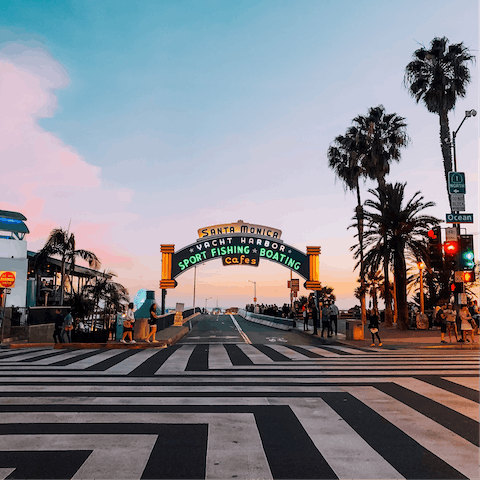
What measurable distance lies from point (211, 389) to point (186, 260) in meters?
27.3

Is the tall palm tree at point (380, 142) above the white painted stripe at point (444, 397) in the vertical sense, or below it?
above

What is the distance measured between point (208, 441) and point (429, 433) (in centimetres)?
268

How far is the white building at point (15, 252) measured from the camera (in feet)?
130

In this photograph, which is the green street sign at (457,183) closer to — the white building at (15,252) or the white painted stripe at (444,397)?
the white painted stripe at (444,397)

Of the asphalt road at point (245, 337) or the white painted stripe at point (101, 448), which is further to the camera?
the asphalt road at point (245, 337)

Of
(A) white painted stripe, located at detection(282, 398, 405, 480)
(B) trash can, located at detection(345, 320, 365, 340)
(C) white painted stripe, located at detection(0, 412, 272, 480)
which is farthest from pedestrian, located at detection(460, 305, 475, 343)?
(C) white painted stripe, located at detection(0, 412, 272, 480)

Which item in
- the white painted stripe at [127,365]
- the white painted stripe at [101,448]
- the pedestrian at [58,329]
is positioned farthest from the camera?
the pedestrian at [58,329]

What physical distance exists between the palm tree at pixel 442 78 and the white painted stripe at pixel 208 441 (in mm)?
25795

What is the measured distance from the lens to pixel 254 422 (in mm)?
5914

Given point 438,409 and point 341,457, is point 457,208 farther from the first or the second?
point 341,457

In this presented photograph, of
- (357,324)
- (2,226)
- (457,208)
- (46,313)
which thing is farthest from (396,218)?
(2,226)

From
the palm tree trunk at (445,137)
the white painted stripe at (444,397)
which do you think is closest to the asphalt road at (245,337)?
the palm tree trunk at (445,137)

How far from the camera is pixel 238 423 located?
5.85 metres

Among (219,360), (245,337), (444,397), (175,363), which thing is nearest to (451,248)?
(219,360)
